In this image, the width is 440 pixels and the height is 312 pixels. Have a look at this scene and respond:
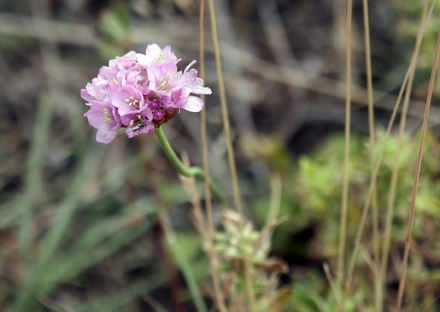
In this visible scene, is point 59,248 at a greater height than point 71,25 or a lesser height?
lesser

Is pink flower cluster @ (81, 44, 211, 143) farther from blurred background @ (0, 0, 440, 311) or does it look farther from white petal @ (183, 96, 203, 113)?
blurred background @ (0, 0, 440, 311)

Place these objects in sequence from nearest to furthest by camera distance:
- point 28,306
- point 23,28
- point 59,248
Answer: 1. point 28,306
2. point 59,248
3. point 23,28

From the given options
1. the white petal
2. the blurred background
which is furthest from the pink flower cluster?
the blurred background

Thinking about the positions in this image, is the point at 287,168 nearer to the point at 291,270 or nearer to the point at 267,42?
the point at 291,270

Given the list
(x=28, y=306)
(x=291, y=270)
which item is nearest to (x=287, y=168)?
(x=291, y=270)

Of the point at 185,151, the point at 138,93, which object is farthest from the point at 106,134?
the point at 185,151

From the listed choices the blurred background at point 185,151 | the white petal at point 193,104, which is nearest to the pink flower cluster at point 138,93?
the white petal at point 193,104

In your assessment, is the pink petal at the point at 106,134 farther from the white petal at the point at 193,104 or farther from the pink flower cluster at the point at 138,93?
the white petal at the point at 193,104
